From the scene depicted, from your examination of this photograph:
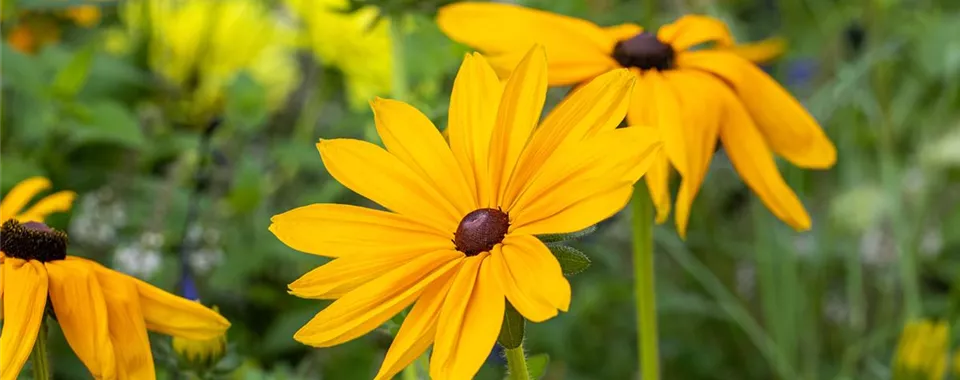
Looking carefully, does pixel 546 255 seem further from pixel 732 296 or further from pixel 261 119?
pixel 732 296

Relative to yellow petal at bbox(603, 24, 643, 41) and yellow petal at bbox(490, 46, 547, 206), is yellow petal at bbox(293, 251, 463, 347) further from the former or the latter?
yellow petal at bbox(603, 24, 643, 41)

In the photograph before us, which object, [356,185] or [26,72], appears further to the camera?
[26,72]

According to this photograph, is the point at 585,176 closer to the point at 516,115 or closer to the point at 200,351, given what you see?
the point at 516,115

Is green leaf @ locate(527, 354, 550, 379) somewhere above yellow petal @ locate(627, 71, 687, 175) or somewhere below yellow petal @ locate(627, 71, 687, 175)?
below

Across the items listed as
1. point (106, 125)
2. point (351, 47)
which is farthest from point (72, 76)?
point (351, 47)

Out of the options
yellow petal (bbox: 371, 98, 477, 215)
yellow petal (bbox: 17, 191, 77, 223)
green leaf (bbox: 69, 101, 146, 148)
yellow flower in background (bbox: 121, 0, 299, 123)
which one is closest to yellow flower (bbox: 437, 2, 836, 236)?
yellow petal (bbox: 371, 98, 477, 215)

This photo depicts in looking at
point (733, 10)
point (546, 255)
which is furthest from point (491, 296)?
point (733, 10)
